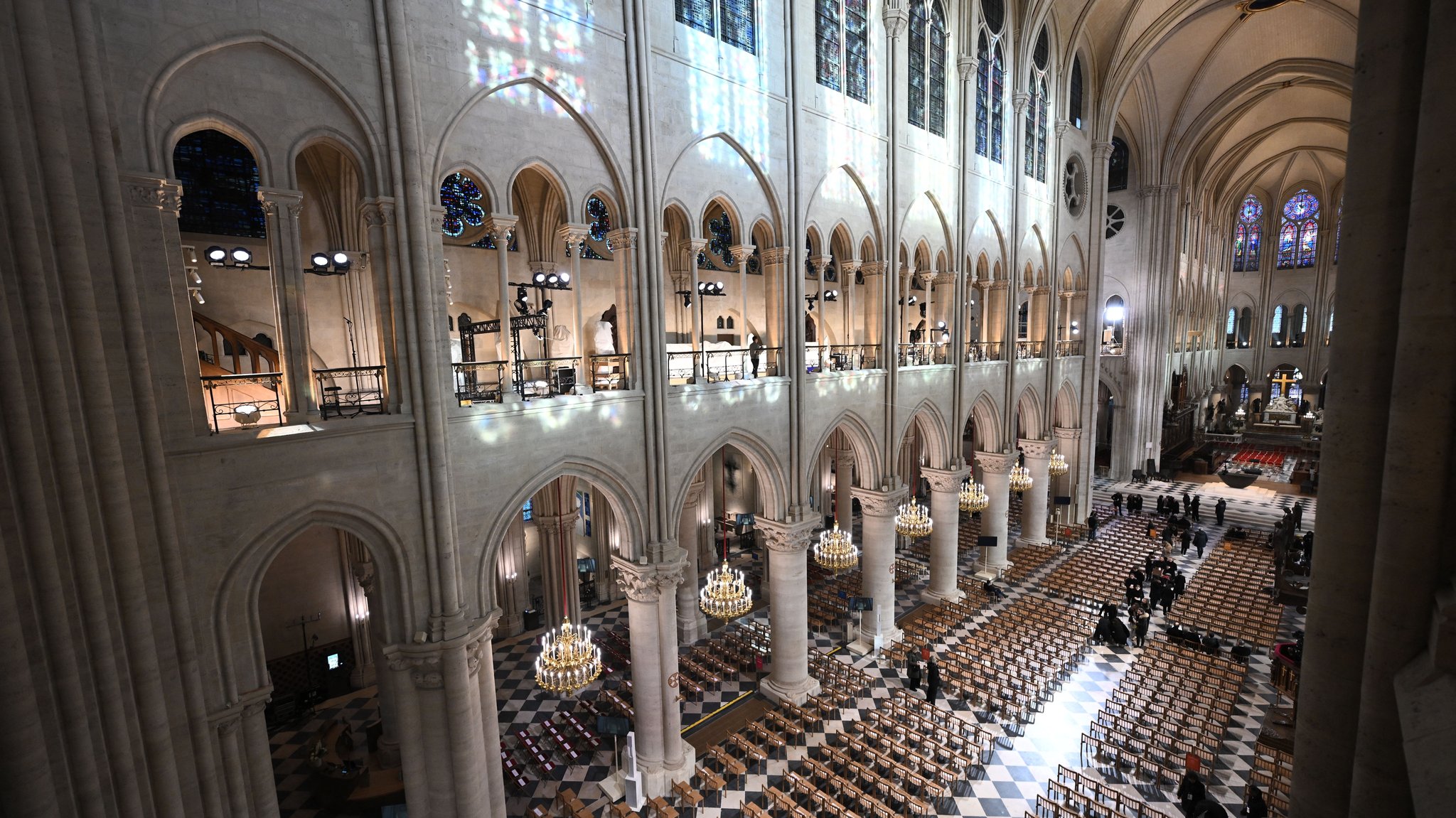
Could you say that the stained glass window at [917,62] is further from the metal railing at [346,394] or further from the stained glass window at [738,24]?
the metal railing at [346,394]

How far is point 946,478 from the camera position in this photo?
17562mm

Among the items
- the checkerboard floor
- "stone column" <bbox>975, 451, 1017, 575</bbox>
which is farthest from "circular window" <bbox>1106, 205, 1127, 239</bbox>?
the checkerboard floor

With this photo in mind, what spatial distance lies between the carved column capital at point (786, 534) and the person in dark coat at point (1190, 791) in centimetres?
729

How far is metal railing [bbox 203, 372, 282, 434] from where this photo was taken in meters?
6.92

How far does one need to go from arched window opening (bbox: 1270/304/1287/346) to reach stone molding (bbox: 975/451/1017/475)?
41.8m

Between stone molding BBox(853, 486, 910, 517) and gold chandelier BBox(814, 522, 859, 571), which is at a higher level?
stone molding BBox(853, 486, 910, 517)

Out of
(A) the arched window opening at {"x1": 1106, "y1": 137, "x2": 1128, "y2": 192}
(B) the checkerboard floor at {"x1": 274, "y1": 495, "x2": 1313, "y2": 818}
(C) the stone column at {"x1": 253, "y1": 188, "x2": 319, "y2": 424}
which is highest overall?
(A) the arched window opening at {"x1": 1106, "y1": 137, "x2": 1128, "y2": 192}

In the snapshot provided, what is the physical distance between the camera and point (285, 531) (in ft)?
23.5

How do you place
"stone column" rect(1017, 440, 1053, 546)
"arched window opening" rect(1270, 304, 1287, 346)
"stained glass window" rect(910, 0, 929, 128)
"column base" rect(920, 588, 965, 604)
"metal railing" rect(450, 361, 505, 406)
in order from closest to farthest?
"metal railing" rect(450, 361, 505, 406), "stained glass window" rect(910, 0, 929, 128), "column base" rect(920, 588, 965, 604), "stone column" rect(1017, 440, 1053, 546), "arched window opening" rect(1270, 304, 1287, 346)

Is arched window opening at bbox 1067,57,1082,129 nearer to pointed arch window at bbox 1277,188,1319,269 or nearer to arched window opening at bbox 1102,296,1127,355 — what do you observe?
arched window opening at bbox 1102,296,1127,355

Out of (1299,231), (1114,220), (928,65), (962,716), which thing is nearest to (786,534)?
(962,716)

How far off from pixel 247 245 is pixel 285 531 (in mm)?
8562

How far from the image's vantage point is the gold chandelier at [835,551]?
1362cm

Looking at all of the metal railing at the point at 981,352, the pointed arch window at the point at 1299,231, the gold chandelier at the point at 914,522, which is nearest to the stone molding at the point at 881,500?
the gold chandelier at the point at 914,522
